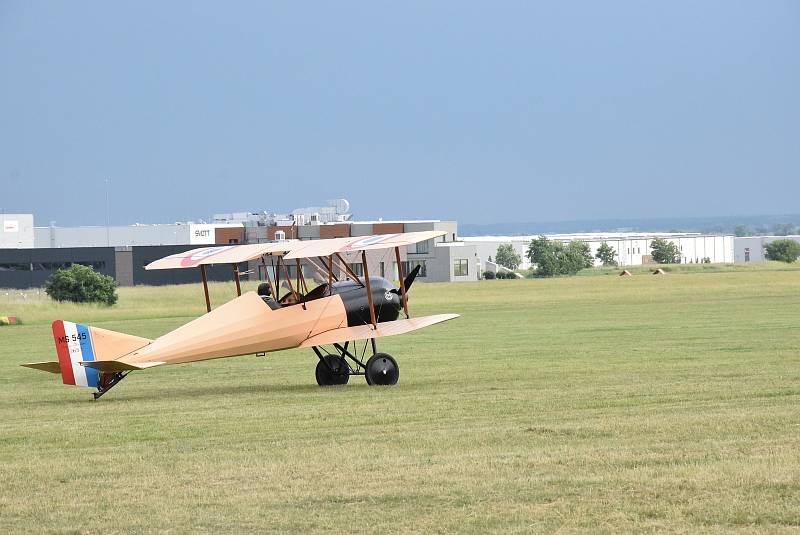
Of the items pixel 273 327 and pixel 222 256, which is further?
pixel 222 256

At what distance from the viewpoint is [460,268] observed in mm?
110500

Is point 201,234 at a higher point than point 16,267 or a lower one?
higher

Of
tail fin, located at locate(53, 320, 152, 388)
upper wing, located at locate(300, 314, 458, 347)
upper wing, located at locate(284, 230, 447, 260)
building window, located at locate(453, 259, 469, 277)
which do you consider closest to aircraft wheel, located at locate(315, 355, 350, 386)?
upper wing, located at locate(300, 314, 458, 347)

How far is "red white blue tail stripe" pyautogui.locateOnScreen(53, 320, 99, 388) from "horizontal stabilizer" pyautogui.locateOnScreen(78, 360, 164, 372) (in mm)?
119

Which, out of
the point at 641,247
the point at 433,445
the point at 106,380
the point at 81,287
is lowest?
the point at 433,445

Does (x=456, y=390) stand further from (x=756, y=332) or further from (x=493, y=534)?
(x=756, y=332)

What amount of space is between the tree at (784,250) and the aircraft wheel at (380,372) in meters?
124

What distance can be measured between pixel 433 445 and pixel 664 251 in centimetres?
16800

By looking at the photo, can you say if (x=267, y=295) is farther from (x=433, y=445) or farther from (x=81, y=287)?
(x=81, y=287)

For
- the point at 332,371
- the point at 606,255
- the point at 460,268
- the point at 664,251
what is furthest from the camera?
the point at 664,251

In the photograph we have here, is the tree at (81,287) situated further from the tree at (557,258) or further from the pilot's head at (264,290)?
the tree at (557,258)

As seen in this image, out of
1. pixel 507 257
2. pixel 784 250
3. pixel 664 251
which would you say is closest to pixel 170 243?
pixel 507 257

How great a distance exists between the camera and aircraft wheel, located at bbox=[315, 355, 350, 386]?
1958cm

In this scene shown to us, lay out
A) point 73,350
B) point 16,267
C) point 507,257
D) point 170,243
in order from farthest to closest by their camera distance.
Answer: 1. point 507,257
2. point 170,243
3. point 16,267
4. point 73,350
